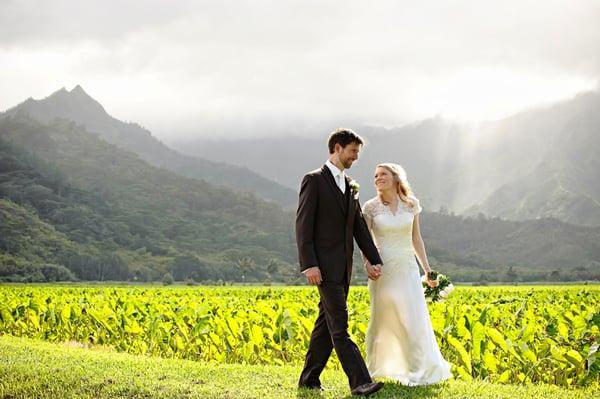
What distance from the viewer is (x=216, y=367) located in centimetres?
884

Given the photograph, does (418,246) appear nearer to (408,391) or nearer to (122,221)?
(408,391)

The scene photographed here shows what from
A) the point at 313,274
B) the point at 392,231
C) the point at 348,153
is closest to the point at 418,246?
the point at 392,231

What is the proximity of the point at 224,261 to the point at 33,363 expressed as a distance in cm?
12706

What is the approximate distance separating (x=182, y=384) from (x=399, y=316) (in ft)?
8.17

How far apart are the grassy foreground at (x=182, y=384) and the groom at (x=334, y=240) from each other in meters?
0.63

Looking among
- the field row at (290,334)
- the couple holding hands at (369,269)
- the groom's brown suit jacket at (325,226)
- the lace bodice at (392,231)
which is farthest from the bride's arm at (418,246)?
the groom's brown suit jacket at (325,226)

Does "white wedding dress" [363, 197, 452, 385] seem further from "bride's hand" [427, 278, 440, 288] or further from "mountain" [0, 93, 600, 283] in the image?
"mountain" [0, 93, 600, 283]

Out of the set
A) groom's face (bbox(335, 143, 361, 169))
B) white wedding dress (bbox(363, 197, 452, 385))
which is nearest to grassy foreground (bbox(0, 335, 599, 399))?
white wedding dress (bbox(363, 197, 452, 385))

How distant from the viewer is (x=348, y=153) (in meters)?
6.73

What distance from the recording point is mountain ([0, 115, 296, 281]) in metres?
122

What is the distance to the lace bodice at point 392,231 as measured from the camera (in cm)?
772

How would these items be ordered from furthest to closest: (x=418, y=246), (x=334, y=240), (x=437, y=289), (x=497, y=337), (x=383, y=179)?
(x=437, y=289)
(x=497, y=337)
(x=418, y=246)
(x=383, y=179)
(x=334, y=240)

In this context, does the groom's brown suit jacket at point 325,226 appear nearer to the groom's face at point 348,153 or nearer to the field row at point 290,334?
the groom's face at point 348,153

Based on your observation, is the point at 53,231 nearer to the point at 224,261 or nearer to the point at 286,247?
the point at 224,261
